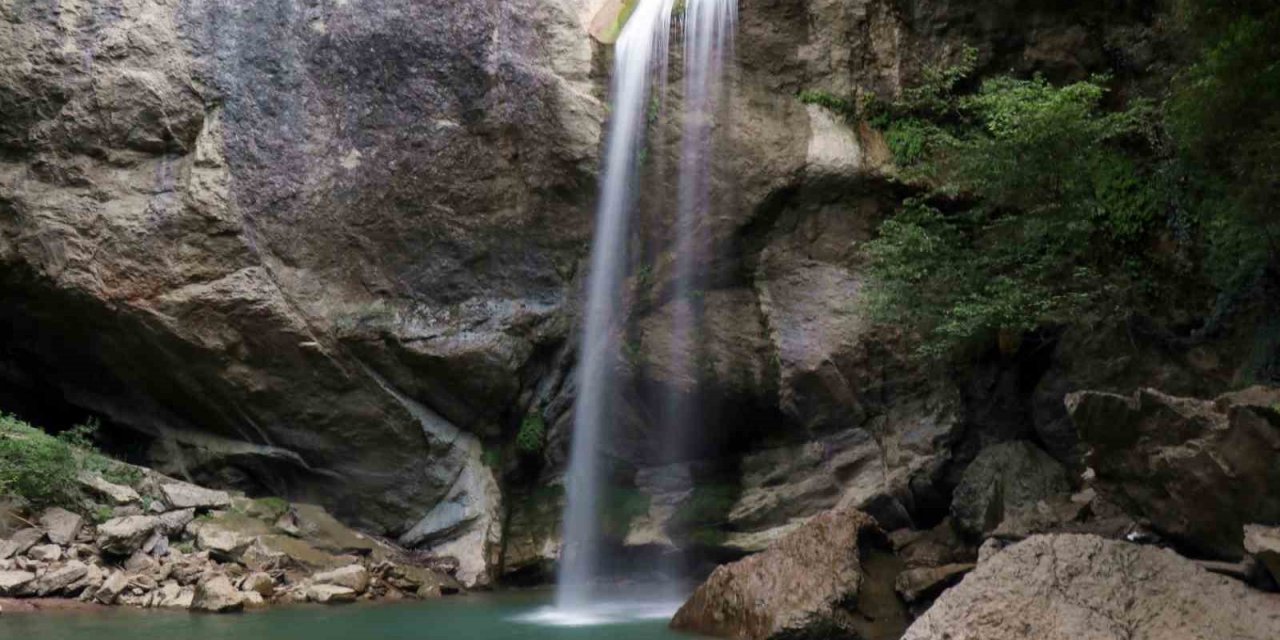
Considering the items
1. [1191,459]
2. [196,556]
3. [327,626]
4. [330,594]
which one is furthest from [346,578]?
[1191,459]

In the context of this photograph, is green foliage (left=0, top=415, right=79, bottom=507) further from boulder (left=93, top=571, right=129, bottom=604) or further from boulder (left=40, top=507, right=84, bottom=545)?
boulder (left=93, top=571, right=129, bottom=604)

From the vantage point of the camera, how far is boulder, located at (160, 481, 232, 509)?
1385 cm

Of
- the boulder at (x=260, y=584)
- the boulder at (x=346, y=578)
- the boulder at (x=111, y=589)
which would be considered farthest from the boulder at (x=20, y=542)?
the boulder at (x=346, y=578)

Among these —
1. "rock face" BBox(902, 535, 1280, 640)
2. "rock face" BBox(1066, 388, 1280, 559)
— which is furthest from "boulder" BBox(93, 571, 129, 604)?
"rock face" BBox(1066, 388, 1280, 559)

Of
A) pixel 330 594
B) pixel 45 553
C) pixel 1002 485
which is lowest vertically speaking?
pixel 330 594

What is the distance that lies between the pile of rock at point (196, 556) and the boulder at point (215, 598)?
1 cm

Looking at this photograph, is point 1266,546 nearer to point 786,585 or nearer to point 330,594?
point 786,585

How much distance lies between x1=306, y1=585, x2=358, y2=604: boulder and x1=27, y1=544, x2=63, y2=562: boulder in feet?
9.49

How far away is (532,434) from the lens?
1612cm

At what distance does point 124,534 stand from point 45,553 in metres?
0.85

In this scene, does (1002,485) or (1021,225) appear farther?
(1021,225)

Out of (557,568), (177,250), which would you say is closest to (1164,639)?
(557,568)

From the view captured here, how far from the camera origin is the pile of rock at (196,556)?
39.0 ft

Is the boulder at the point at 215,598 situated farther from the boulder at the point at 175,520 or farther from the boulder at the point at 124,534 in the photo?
the boulder at the point at 175,520
